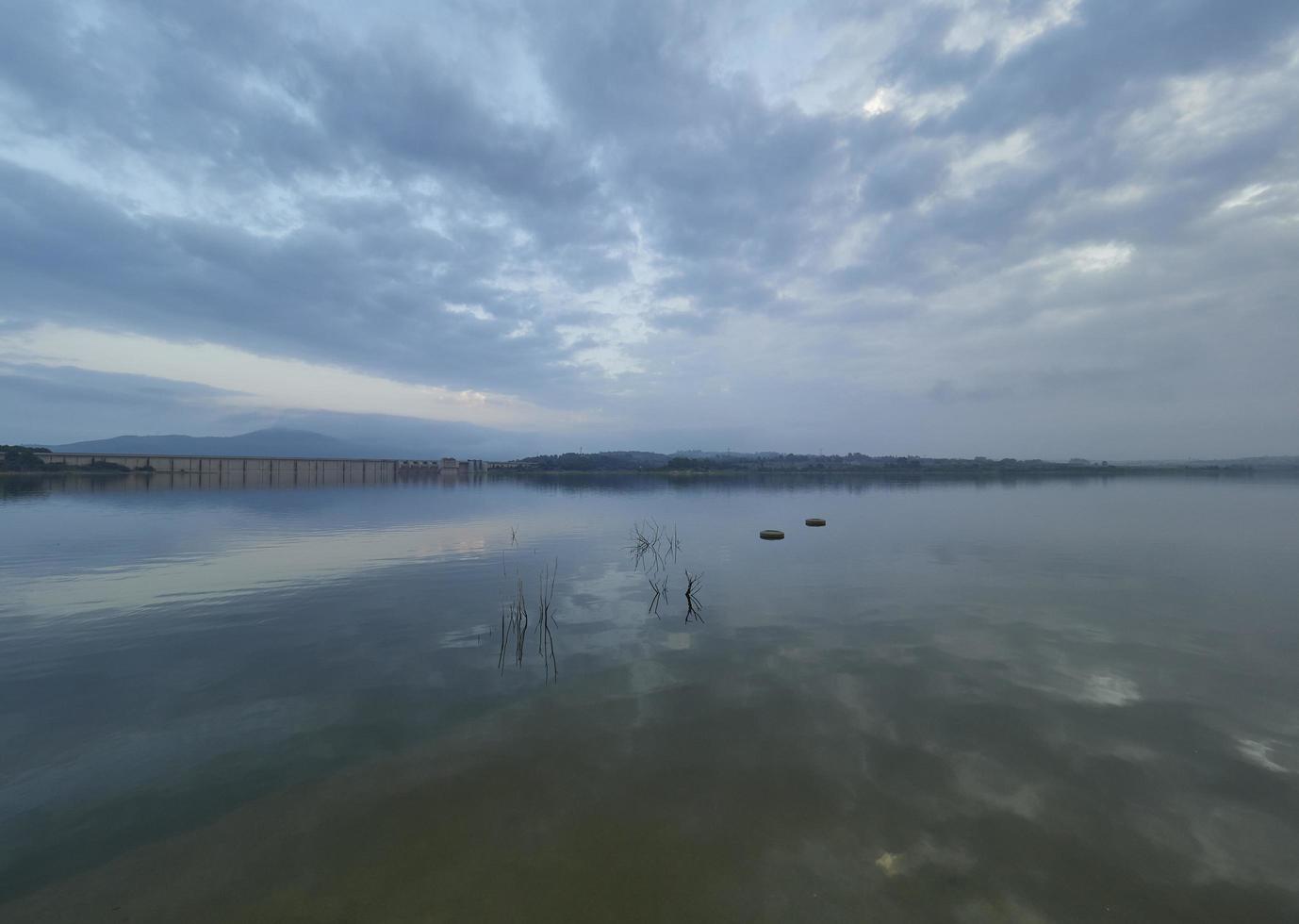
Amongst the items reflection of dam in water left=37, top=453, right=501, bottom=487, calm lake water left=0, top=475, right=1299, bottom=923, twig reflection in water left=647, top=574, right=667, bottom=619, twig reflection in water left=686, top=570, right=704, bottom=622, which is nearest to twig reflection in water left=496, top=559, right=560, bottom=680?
calm lake water left=0, top=475, right=1299, bottom=923

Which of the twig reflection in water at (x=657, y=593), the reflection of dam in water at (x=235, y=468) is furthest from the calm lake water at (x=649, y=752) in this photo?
the reflection of dam in water at (x=235, y=468)

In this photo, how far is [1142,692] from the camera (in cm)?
1061

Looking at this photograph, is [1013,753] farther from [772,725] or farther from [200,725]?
[200,725]

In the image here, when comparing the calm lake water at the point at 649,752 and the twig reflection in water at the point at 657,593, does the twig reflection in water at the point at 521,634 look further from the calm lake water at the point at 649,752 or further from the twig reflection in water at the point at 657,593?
the twig reflection in water at the point at 657,593

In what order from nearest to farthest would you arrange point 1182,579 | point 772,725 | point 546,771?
1. point 546,771
2. point 772,725
3. point 1182,579

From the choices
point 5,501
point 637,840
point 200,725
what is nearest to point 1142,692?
point 637,840

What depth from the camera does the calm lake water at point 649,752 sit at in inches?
220

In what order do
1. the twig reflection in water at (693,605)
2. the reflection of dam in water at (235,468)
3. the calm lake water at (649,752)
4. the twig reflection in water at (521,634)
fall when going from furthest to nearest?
the reflection of dam in water at (235,468) < the twig reflection in water at (693,605) < the twig reflection in water at (521,634) < the calm lake water at (649,752)

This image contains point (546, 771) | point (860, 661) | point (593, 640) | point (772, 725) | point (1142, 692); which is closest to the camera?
point (546, 771)

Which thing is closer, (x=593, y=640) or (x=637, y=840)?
(x=637, y=840)

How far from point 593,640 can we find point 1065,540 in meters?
32.0

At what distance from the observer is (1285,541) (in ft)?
103

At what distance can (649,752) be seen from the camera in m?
8.22

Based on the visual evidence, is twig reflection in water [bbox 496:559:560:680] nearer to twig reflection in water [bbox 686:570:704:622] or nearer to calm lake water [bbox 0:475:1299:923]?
calm lake water [bbox 0:475:1299:923]
